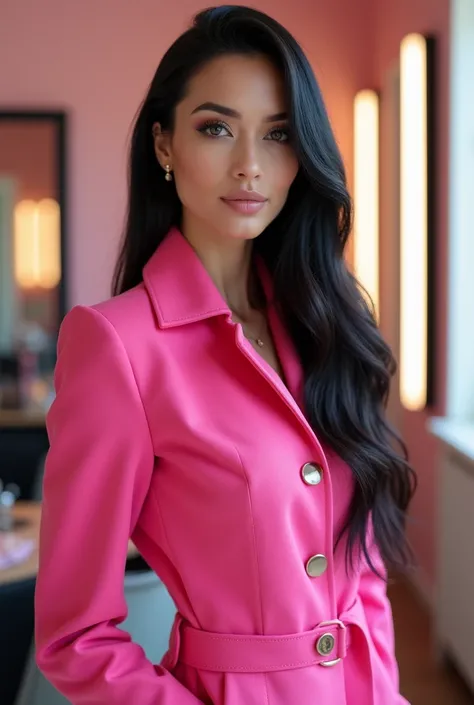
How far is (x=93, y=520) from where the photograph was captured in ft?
3.28

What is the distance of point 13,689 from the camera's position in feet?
6.03

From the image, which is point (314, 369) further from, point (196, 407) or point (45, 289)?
point (45, 289)

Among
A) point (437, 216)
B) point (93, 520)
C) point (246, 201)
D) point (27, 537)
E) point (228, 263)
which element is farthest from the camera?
point (437, 216)

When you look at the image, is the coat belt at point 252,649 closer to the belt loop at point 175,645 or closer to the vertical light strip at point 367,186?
the belt loop at point 175,645

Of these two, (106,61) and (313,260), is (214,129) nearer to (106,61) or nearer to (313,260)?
(313,260)

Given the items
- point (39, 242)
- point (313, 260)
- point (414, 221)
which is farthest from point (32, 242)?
point (313, 260)

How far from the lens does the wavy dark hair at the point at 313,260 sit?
1.12 metres

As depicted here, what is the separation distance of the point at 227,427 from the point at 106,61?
11.8 ft

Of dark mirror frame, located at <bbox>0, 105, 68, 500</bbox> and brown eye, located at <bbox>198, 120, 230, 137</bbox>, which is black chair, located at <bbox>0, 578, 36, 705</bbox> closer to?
brown eye, located at <bbox>198, 120, 230, 137</bbox>

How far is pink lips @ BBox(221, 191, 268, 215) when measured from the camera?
3.59ft

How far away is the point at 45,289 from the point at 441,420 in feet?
7.26

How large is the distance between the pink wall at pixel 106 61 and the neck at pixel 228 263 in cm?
306

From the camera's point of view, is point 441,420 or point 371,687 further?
point 441,420

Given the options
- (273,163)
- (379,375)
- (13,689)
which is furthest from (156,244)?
(13,689)
